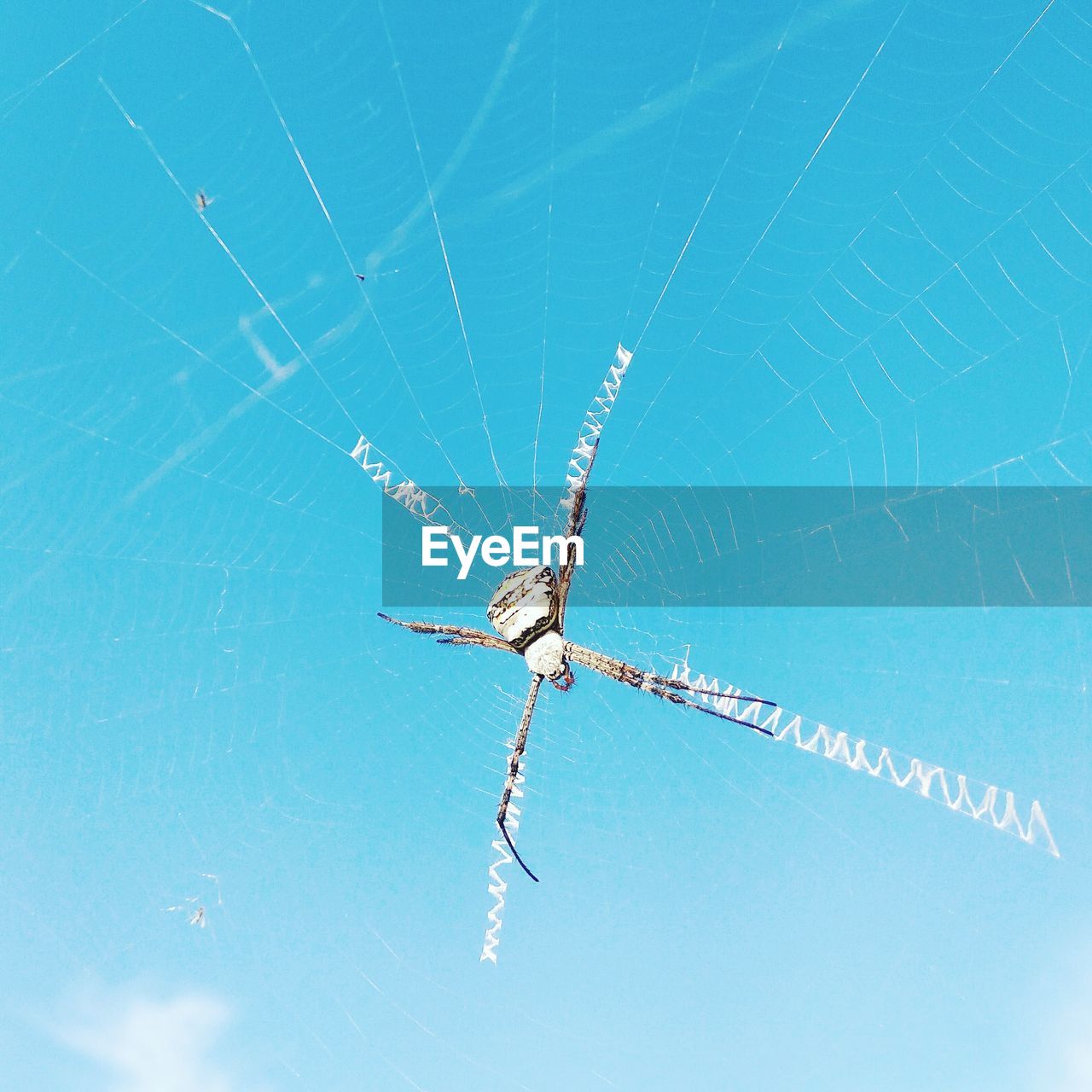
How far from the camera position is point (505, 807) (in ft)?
26.2

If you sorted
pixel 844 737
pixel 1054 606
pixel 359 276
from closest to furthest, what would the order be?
pixel 1054 606 < pixel 844 737 < pixel 359 276

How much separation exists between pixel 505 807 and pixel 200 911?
3.23m

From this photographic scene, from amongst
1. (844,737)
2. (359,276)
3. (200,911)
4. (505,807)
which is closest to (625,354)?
(359,276)

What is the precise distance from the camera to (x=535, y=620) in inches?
317

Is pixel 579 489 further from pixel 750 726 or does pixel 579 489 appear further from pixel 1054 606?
pixel 1054 606

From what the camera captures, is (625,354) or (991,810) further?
(625,354)

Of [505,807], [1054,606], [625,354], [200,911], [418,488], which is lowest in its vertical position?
[200,911]

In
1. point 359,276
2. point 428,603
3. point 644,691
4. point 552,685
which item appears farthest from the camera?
point 428,603

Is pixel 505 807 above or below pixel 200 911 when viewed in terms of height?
above

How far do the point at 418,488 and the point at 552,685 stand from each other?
2721mm

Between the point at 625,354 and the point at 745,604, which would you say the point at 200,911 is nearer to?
the point at 745,604

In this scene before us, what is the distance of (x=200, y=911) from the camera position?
25.1 feet

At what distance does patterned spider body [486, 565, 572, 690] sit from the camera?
806cm

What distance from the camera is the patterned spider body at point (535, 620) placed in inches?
317
